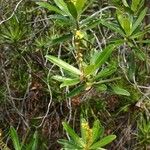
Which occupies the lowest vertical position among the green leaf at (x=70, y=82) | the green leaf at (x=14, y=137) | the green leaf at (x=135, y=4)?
the green leaf at (x=14, y=137)

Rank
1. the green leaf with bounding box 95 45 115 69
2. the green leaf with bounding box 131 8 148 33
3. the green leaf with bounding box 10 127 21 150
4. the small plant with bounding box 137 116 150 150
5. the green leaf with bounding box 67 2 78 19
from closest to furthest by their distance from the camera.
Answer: the green leaf with bounding box 67 2 78 19
the green leaf with bounding box 95 45 115 69
the green leaf with bounding box 131 8 148 33
the green leaf with bounding box 10 127 21 150
the small plant with bounding box 137 116 150 150

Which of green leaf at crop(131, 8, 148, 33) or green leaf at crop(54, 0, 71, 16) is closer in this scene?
green leaf at crop(54, 0, 71, 16)

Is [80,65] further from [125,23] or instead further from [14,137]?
[14,137]

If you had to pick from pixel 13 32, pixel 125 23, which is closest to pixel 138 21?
pixel 125 23

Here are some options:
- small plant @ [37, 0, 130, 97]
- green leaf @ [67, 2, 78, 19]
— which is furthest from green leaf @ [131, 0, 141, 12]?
green leaf @ [67, 2, 78, 19]

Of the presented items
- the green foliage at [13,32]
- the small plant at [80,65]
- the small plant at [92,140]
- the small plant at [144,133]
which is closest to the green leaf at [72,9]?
the small plant at [80,65]

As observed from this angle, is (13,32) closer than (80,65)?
No

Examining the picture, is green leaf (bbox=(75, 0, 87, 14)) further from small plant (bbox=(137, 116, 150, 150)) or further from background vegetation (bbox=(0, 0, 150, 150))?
small plant (bbox=(137, 116, 150, 150))

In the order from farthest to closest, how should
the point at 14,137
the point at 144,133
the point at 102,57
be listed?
the point at 144,133
the point at 14,137
the point at 102,57

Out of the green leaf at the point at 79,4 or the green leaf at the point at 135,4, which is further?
the green leaf at the point at 135,4

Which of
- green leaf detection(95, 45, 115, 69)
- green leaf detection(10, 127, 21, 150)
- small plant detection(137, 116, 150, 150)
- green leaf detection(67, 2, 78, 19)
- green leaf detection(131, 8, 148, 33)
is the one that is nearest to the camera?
green leaf detection(67, 2, 78, 19)

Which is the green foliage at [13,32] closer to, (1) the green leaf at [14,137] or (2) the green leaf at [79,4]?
(1) the green leaf at [14,137]

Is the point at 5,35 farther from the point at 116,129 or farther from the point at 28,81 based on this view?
the point at 116,129
